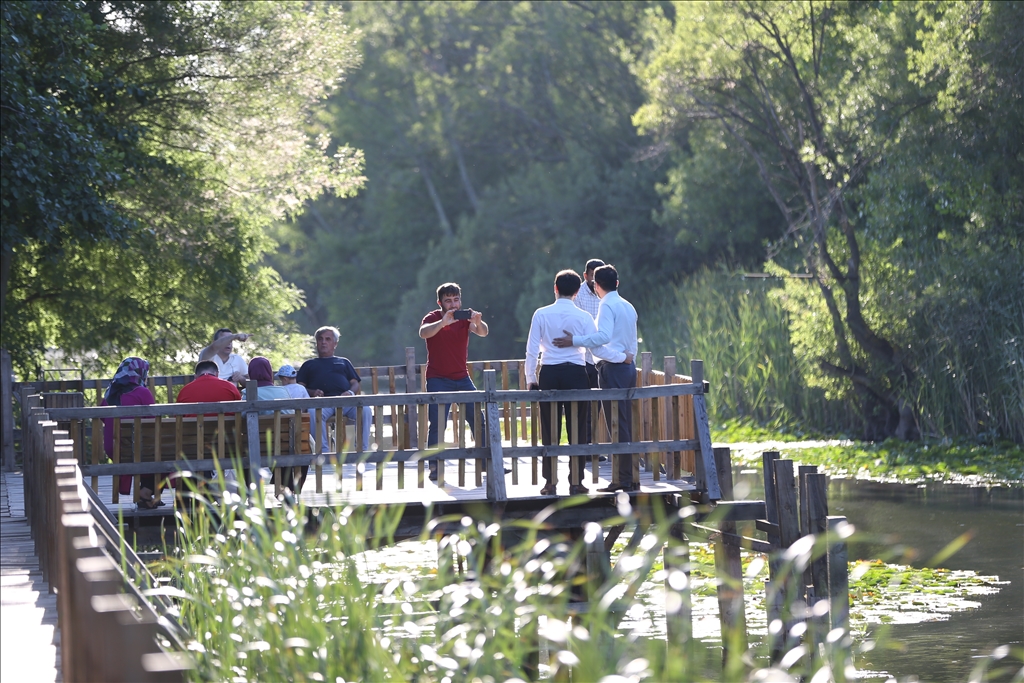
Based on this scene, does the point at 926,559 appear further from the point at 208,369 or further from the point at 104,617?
the point at 104,617

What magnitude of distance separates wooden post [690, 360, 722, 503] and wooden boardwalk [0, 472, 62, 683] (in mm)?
5169

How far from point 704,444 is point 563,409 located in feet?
3.94

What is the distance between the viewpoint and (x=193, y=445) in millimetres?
11109

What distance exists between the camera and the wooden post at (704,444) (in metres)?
11.2

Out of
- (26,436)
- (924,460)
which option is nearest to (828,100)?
(924,460)

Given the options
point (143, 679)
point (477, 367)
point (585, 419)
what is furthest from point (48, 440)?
point (477, 367)

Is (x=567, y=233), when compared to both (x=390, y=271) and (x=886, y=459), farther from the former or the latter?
(x=886, y=459)

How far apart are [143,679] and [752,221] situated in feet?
119

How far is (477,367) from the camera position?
17062 mm

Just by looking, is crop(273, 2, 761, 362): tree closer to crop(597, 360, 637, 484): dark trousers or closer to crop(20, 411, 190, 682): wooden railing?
crop(597, 360, 637, 484): dark trousers

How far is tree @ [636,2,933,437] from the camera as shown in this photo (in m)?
25.2

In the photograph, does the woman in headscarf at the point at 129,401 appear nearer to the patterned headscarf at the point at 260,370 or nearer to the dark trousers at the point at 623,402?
the patterned headscarf at the point at 260,370

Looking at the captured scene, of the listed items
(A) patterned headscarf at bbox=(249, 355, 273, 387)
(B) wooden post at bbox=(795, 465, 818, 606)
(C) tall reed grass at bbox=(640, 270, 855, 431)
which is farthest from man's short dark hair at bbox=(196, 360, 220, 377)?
(C) tall reed grass at bbox=(640, 270, 855, 431)

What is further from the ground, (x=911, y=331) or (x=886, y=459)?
(x=911, y=331)
